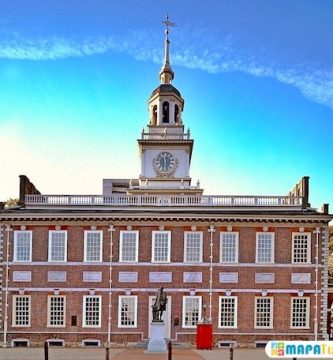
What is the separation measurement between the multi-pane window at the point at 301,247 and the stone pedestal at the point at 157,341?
1043 centimetres

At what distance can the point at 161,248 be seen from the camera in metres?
37.5

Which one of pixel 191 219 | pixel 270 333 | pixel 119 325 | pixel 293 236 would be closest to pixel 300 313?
pixel 270 333

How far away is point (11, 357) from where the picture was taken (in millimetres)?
30391

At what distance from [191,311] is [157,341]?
5.66 m

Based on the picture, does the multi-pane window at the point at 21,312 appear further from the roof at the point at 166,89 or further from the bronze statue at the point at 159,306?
the roof at the point at 166,89

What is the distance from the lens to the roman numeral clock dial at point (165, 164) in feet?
164

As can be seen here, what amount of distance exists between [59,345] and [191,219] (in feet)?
37.6

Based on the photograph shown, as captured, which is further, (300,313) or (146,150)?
(146,150)

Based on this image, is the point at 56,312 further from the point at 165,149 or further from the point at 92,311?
the point at 165,149

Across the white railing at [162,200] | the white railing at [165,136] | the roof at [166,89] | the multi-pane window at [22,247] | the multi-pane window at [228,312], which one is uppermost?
the roof at [166,89]

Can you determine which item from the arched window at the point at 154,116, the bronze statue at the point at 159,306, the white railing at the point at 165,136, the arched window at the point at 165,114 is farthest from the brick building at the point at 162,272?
→ the arched window at the point at 154,116

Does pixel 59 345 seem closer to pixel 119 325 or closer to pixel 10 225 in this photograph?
pixel 119 325

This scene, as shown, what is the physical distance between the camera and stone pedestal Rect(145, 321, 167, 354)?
3158cm

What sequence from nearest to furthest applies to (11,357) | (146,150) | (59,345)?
(11,357) → (59,345) → (146,150)
